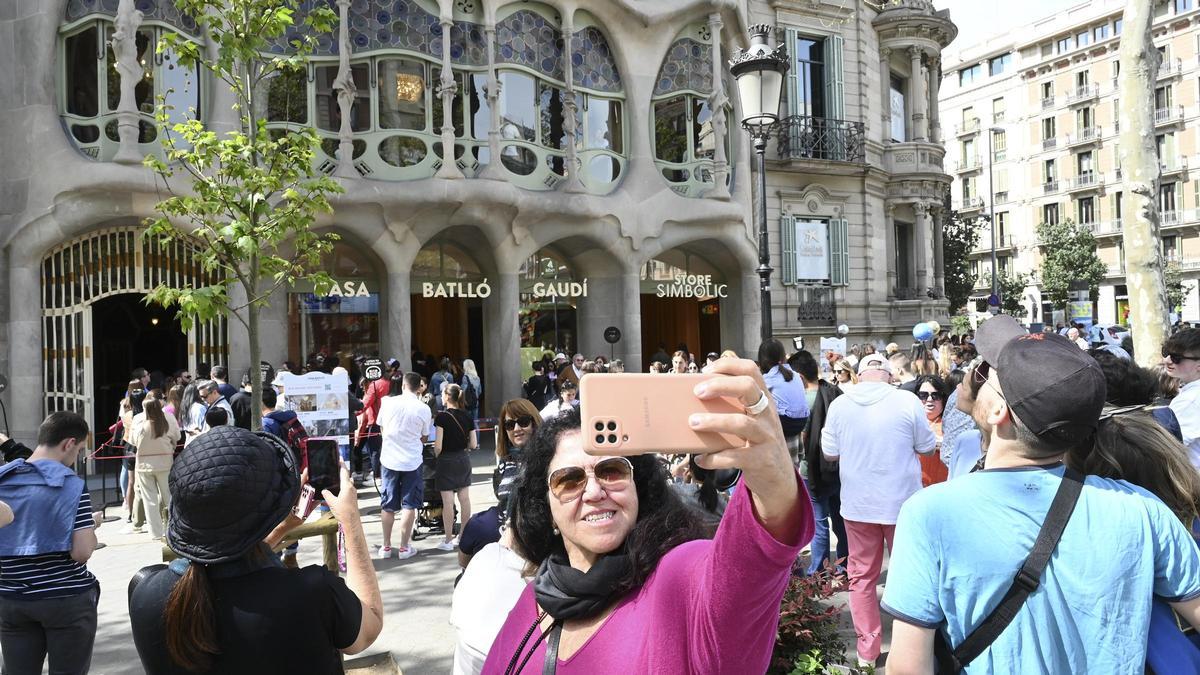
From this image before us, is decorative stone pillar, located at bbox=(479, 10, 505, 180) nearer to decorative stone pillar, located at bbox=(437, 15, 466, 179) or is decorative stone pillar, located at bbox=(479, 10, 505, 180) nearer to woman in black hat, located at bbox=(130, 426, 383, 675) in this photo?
decorative stone pillar, located at bbox=(437, 15, 466, 179)

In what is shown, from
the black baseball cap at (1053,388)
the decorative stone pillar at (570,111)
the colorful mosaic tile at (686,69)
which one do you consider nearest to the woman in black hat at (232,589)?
the black baseball cap at (1053,388)

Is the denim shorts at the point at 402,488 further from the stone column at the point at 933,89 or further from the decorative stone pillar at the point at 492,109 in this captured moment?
the stone column at the point at 933,89

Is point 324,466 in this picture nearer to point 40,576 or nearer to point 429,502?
point 40,576

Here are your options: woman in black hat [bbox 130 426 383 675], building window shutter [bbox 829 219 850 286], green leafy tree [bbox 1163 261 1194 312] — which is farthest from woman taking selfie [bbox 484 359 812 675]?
green leafy tree [bbox 1163 261 1194 312]

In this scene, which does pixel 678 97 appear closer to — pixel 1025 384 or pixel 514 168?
pixel 514 168

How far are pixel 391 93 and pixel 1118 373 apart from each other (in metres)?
15.4

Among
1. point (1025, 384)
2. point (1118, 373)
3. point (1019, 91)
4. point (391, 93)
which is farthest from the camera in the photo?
point (1019, 91)

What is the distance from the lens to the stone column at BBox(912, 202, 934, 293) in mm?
26734

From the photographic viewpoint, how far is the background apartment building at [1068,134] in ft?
174

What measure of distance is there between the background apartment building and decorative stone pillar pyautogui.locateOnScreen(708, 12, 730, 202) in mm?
33371

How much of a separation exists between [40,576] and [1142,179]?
29.3 ft

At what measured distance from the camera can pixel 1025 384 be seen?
2.13m

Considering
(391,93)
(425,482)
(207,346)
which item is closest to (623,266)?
(391,93)

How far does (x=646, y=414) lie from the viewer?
1330mm
